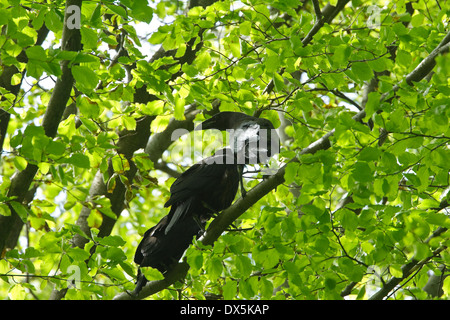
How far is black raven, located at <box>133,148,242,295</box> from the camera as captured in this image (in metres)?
4.49

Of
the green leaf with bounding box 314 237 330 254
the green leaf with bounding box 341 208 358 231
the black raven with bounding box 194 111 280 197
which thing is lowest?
the green leaf with bounding box 314 237 330 254

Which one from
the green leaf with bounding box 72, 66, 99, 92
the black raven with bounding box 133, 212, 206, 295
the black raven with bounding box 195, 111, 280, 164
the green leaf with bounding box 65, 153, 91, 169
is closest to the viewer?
the green leaf with bounding box 72, 66, 99, 92

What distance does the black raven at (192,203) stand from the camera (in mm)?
4492

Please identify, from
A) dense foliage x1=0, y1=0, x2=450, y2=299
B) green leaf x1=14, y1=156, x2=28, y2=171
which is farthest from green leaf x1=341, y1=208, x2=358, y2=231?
green leaf x1=14, y1=156, x2=28, y2=171

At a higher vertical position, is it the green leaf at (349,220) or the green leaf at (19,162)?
the green leaf at (19,162)

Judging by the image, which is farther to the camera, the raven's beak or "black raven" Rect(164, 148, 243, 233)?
the raven's beak

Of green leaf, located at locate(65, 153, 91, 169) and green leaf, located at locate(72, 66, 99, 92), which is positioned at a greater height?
green leaf, located at locate(72, 66, 99, 92)

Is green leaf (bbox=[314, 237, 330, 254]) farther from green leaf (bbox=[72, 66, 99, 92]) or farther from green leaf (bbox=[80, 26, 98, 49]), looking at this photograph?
green leaf (bbox=[80, 26, 98, 49])

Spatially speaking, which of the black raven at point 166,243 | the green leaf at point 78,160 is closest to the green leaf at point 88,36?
the green leaf at point 78,160

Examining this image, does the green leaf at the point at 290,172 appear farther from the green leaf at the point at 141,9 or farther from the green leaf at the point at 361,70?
the green leaf at the point at 141,9

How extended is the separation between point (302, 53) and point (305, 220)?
1.32 meters

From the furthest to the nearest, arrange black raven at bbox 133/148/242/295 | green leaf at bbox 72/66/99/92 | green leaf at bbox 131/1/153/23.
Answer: black raven at bbox 133/148/242/295 < green leaf at bbox 131/1/153/23 < green leaf at bbox 72/66/99/92

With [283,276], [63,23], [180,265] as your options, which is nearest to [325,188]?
[283,276]
